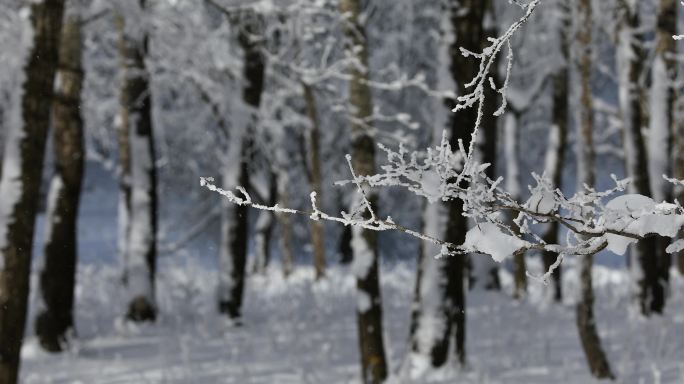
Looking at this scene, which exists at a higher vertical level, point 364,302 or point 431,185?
point 431,185

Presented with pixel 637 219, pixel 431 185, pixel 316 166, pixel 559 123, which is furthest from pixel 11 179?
pixel 316 166

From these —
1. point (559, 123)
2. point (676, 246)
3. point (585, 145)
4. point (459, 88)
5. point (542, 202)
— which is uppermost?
point (559, 123)

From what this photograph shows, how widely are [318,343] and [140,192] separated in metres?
3.71

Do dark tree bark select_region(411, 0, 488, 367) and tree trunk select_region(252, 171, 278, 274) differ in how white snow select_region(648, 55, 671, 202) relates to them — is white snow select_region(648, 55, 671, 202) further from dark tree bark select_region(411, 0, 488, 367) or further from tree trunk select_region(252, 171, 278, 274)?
tree trunk select_region(252, 171, 278, 274)

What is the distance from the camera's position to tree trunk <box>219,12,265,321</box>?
11.9 meters

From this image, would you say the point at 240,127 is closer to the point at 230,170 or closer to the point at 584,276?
the point at 230,170

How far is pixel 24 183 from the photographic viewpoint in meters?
5.75

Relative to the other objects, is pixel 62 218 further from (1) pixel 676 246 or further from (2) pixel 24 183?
(1) pixel 676 246

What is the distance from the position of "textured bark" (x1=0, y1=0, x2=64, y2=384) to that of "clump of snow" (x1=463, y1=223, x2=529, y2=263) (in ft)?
14.4

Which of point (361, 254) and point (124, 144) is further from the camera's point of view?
point (124, 144)

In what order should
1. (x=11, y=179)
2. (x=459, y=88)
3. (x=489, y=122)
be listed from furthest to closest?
(x=489, y=122), (x=459, y=88), (x=11, y=179)

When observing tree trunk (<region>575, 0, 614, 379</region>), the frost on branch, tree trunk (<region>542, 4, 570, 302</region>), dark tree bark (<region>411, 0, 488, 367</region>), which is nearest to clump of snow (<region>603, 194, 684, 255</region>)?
the frost on branch

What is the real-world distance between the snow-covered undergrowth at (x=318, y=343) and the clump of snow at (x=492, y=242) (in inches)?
165

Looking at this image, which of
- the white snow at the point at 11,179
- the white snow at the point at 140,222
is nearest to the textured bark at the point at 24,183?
the white snow at the point at 11,179
